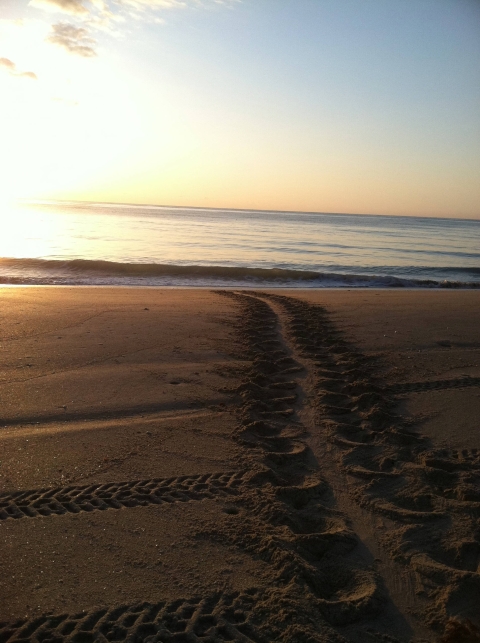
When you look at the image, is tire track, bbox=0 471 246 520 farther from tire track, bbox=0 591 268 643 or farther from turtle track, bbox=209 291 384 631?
tire track, bbox=0 591 268 643

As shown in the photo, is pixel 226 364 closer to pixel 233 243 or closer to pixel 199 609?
pixel 199 609

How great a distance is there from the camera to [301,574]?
2.40m

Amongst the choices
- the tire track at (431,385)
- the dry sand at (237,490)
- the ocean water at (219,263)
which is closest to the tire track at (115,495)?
the dry sand at (237,490)

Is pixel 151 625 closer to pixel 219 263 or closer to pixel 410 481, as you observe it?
pixel 410 481

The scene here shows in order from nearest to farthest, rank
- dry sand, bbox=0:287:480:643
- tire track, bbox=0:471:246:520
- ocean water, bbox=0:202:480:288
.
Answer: dry sand, bbox=0:287:480:643
tire track, bbox=0:471:246:520
ocean water, bbox=0:202:480:288

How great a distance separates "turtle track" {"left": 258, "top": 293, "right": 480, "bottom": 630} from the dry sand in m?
0.01

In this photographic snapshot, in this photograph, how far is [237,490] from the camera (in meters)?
3.12

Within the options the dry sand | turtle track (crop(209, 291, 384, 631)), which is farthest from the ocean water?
turtle track (crop(209, 291, 384, 631))

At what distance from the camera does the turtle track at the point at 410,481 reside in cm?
242

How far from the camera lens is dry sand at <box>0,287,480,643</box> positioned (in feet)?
7.20

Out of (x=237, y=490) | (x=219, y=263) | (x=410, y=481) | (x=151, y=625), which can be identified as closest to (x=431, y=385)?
(x=410, y=481)

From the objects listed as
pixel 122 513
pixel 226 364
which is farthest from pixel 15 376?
pixel 122 513

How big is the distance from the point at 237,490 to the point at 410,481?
1.09m

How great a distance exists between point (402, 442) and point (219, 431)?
1358 mm
